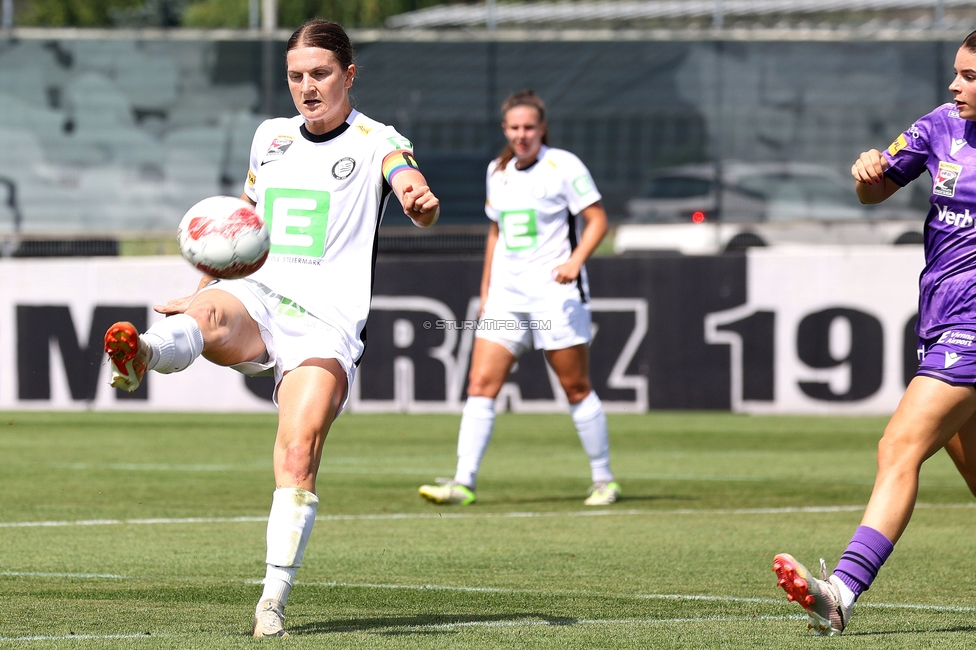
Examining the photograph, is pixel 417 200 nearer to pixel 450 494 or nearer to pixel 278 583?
pixel 278 583

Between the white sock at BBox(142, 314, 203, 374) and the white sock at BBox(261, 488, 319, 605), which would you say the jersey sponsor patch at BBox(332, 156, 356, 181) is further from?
the white sock at BBox(261, 488, 319, 605)

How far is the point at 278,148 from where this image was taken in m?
5.56

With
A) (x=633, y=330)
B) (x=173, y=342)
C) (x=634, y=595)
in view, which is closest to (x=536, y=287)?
(x=634, y=595)

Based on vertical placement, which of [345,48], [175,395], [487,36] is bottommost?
[175,395]

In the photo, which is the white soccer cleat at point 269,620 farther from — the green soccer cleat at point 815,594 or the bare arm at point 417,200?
the green soccer cleat at point 815,594

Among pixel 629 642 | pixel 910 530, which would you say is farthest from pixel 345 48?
pixel 910 530

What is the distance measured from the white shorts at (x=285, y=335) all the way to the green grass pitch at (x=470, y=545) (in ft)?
2.91

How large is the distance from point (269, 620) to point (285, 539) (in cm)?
27

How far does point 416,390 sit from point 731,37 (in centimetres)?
622

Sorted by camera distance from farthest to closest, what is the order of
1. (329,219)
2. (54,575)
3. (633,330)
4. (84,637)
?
(633,330), (54,575), (329,219), (84,637)

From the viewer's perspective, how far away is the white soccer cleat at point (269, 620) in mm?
4869

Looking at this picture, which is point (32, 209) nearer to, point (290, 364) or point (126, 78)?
point (126, 78)

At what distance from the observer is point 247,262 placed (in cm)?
503

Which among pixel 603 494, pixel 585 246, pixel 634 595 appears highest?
pixel 585 246
